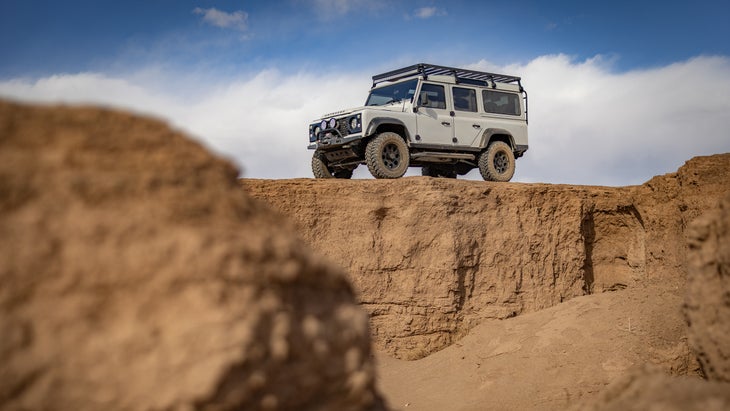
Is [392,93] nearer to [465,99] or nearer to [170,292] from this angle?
[465,99]

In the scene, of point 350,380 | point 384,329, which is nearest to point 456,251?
point 384,329

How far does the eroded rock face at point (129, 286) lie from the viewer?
82.4 inches

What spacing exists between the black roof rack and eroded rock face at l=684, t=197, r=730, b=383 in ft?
32.4

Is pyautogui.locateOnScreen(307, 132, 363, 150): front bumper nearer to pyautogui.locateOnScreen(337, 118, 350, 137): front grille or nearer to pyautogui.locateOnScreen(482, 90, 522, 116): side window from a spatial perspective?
pyautogui.locateOnScreen(337, 118, 350, 137): front grille

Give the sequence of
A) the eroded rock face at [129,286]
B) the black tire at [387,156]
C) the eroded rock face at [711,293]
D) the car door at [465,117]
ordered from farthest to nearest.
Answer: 1. the car door at [465,117]
2. the black tire at [387,156]
3. the eroded rock face at [711,293]
4. the eroded rock face at [129,286]

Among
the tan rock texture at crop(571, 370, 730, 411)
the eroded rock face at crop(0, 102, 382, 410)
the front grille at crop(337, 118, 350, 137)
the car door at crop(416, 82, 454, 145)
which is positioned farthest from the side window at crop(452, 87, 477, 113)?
the eroded rock face at crop(0, 102, 382, 410)

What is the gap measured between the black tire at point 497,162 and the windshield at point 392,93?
7.60ft

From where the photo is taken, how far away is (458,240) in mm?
11336

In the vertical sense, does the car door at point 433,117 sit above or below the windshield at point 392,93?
below

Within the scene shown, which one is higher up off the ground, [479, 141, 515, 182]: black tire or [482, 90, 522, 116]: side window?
[482, 90, 522, 116]: side window

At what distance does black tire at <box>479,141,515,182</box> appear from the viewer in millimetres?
14508

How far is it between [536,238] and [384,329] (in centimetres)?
338

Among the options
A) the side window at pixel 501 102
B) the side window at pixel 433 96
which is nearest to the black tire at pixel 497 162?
the side window at pixel 501 102

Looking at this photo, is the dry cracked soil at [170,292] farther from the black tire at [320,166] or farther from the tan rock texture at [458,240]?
the black tire at [320,166]
